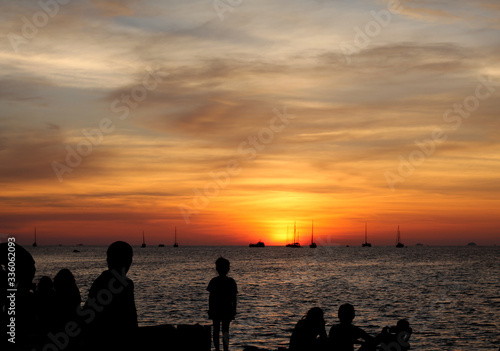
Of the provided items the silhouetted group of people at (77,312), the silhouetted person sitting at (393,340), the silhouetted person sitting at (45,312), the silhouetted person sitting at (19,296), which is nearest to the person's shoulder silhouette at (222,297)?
the silhouetted person sitting at (393,340)

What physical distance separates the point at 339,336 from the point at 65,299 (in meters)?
4.81

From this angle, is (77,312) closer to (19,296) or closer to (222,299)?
(19,296)

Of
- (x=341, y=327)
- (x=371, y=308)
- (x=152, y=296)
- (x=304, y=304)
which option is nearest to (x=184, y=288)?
(x=152, y=296)

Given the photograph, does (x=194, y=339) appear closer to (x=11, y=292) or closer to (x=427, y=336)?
(x=11, y=292)

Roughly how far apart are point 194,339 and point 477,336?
25338 mm

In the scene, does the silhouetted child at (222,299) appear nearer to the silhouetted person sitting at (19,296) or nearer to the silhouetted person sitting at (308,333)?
the silhouetted person sitting at (308,333)

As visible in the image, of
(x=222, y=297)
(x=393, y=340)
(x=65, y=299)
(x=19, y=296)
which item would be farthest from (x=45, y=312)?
(x=393, y=340)

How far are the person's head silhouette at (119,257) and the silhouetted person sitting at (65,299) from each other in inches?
77.8

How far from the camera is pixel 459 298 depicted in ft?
165

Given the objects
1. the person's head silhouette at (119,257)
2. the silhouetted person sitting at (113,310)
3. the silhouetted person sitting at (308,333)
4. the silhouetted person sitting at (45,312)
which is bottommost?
the silhouetted person sitting at (308,333)

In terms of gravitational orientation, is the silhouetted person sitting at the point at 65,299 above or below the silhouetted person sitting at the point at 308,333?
above

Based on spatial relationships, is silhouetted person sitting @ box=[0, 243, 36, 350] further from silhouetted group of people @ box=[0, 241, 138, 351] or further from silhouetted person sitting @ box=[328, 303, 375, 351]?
silhouetted person sitting @ box=[328, 303, 375, 351]

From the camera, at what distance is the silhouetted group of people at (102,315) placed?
5488 millimetres

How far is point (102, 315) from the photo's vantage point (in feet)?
18.1
